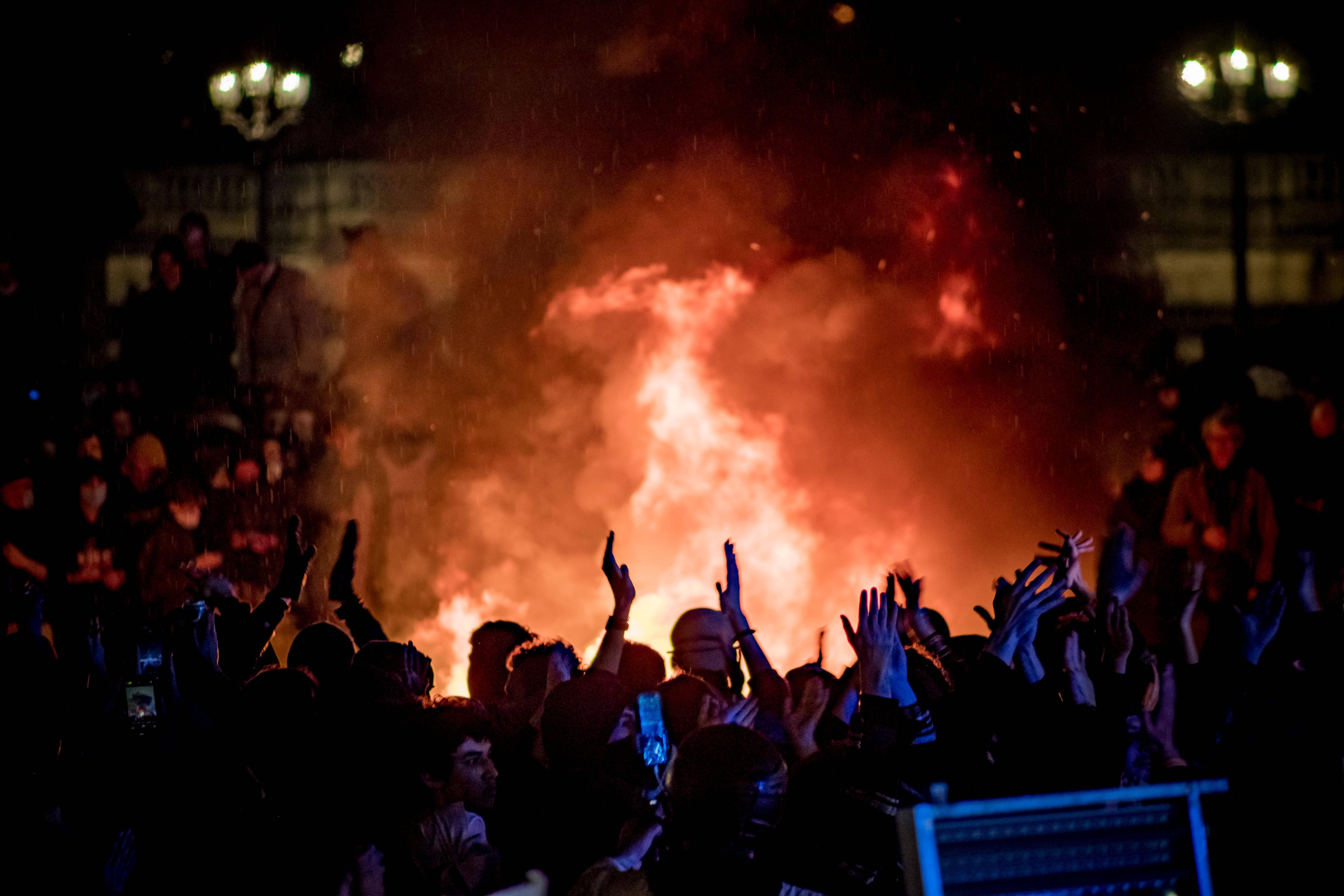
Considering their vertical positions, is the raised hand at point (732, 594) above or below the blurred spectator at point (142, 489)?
below

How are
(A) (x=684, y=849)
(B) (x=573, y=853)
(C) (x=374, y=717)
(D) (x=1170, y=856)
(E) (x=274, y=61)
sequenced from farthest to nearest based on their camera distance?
(E) (x=274, y=61) → (C) (x=374, y=717) → (B) (x=573, y=853) → (A) (x=684, y=849) → (D) (x=1170, y=856)

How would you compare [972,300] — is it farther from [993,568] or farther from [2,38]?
[2,38]

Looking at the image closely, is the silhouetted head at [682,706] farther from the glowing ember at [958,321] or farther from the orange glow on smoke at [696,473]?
the glowing ember at [958,321]

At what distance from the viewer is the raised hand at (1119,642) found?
12.3 ft

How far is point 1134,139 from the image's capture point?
33.9 ft

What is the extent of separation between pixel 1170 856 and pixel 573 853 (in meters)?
1.59

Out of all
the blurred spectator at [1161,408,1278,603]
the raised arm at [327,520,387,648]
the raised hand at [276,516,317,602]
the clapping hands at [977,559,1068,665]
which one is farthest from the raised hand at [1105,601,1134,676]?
the blurred spectator at [1161,408,1278,603]

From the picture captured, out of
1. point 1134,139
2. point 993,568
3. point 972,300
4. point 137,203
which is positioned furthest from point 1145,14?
point 137,203

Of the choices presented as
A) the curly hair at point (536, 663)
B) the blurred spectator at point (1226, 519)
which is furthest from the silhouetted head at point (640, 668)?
the blurred spectator at point (1226, 519)

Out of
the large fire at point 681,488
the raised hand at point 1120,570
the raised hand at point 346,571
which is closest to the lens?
the raised hand at point 1120,570

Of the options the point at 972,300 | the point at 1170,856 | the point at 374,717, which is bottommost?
the point at 1170,856

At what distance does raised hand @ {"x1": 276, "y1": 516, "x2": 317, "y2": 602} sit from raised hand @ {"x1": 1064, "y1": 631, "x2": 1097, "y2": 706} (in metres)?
2.88

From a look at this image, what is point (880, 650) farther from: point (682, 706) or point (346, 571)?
point (346, 571)

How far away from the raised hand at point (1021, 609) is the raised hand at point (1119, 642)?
1.07 feet
